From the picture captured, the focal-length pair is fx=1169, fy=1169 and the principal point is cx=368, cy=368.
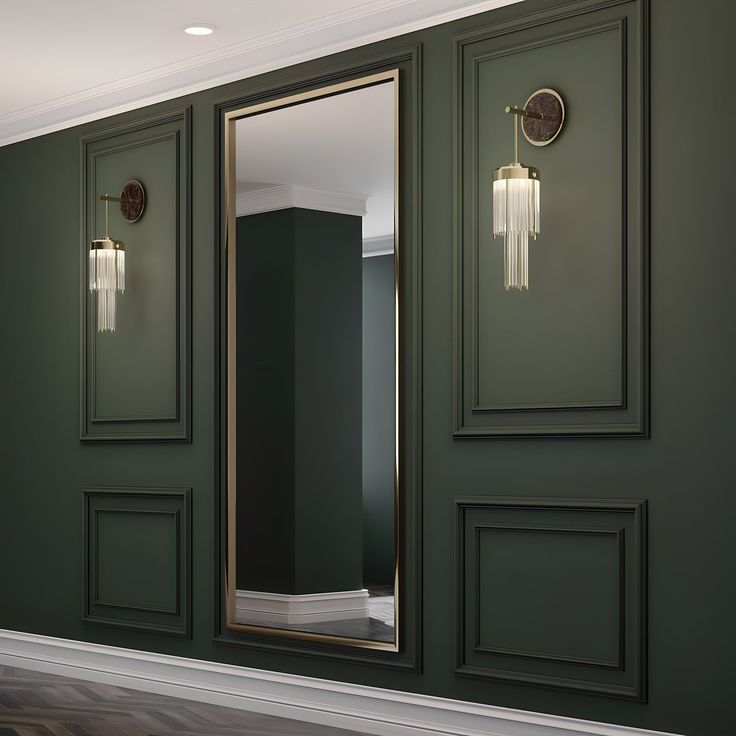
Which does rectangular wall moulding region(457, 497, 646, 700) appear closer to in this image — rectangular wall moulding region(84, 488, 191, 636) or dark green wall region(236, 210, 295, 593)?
dark green wall region(236, 210, 295, 593)

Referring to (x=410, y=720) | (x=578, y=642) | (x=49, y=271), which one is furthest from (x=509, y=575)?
(x=49, y=271)

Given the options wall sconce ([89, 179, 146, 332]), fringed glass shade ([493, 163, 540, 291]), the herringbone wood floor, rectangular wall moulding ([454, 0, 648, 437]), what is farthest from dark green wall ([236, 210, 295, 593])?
fringed glass shade ([493, 163, 540, 291])

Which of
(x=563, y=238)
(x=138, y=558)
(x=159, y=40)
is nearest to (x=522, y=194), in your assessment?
(x=563, y=238)

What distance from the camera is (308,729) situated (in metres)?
4.11

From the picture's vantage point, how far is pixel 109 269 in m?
4.87

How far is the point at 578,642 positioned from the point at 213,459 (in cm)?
173

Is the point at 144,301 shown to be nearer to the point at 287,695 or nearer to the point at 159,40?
the point at 159,40

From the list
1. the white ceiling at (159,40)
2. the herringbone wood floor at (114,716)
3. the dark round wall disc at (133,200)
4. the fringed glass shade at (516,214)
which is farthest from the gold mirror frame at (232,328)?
the fringed glass shade at (516,214)

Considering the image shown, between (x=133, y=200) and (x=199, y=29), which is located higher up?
(x=199, y=29)

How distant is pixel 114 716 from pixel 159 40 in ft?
8.34

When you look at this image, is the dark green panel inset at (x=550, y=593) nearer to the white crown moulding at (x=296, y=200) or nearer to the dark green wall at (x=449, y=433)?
the dark green wall at (x=449, y=433)

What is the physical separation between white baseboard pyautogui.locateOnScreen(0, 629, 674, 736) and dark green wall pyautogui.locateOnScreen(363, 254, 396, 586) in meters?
0.44

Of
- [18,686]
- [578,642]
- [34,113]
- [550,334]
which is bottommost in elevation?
[18,686]

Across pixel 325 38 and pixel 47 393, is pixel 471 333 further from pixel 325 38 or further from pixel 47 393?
pixel 47 393
